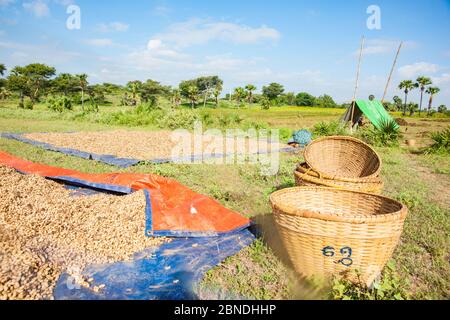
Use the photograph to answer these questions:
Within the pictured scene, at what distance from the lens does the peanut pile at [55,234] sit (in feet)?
7.50

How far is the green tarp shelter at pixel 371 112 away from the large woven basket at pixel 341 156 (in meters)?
6.91

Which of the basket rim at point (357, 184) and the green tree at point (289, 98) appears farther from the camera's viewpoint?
the green tree at point (289, 98)

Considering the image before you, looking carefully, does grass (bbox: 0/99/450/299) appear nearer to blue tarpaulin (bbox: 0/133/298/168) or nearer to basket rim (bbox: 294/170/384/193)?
blue tarpaulin (bbox: 0/133/298/168)

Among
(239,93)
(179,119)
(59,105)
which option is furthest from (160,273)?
(239,93)

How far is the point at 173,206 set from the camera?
3.77 meters

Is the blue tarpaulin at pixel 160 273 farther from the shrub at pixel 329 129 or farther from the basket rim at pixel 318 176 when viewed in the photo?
the shrub at pixel 329 129

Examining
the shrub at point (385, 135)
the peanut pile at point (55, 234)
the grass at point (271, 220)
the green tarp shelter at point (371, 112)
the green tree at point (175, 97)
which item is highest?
the green tree at point (175, 97)

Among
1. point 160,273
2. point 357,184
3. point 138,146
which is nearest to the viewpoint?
point 160,273

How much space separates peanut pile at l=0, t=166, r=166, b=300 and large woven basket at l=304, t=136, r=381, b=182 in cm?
231

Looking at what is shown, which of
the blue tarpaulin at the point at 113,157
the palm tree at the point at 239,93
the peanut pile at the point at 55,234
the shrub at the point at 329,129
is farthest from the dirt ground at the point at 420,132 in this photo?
the palm tree at the point at 239,93

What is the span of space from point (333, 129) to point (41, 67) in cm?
4486

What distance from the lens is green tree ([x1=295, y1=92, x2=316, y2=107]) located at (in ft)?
230

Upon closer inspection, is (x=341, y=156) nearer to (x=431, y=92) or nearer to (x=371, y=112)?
(x=371, y=112)

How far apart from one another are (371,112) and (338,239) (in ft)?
34.0
